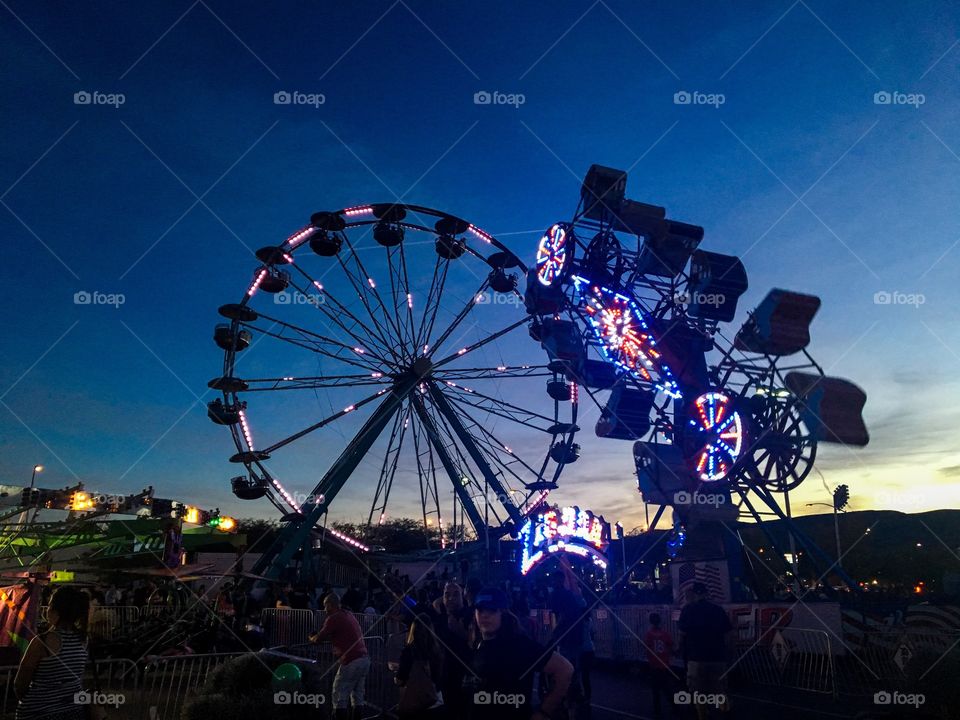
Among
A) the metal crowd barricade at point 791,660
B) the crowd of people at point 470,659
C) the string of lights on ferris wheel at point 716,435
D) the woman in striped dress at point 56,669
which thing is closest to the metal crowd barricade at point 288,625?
the crowd of people at point 470,659

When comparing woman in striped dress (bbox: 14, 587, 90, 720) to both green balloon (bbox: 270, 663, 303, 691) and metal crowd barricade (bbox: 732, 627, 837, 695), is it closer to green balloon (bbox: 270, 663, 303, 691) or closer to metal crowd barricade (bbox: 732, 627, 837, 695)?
green balloon (bbox: 270, 663, 303, 691)

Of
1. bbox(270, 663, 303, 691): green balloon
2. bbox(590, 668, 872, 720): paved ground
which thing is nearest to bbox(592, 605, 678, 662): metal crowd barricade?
bbox(590, 668, 872, 720): paved ground

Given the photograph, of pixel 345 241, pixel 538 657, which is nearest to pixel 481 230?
pixel 345 241

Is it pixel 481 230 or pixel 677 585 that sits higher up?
pixel 481 230

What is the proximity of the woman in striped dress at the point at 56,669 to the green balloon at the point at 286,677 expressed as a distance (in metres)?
2.31

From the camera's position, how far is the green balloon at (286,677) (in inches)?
241

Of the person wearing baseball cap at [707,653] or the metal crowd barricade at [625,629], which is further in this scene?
the metal crowd barricade at [625,629]

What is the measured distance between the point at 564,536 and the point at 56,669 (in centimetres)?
2065

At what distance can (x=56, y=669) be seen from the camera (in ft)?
13.4

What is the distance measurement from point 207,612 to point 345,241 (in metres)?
13.1

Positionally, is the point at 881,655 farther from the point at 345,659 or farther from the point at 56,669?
the point at 56,669

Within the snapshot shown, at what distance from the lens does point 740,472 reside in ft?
67.5

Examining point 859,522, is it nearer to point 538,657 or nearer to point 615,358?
point 615,358

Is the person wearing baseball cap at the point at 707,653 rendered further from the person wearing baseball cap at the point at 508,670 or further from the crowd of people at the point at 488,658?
the person wearing baseball cap at the point at 508,670
